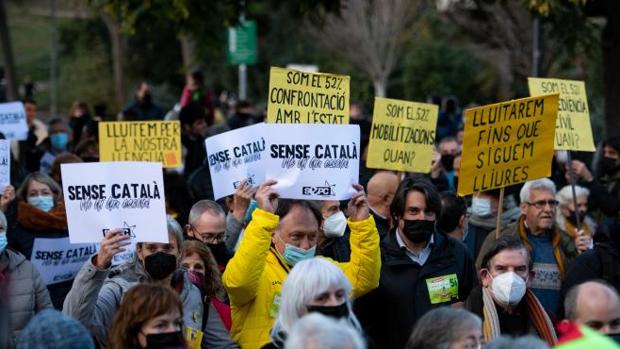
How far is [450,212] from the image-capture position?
29.2 feet

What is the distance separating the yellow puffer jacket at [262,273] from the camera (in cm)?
639

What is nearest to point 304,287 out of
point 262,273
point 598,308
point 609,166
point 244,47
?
point 262,273

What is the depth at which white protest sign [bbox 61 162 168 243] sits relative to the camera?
280 inches

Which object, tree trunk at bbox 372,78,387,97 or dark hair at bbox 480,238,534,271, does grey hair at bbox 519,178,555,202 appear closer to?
dark hair at bbox 480,238,534,271

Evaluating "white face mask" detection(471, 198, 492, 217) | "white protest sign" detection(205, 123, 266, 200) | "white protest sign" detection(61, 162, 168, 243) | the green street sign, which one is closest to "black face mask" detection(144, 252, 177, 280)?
"white protest sign" detection(61, 162, 168, 243)

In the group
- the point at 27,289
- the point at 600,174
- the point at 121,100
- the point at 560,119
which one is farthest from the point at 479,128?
the point at 121,100

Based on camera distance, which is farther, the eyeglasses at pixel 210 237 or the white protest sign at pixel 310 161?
the eyeglasses at pixel 210 237

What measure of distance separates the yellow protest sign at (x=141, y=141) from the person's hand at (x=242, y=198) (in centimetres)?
314

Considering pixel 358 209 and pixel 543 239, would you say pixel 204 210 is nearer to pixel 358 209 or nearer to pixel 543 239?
pixel 358 209

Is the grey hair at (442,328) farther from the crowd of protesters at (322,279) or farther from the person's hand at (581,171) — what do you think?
the person's hand at (581,171)

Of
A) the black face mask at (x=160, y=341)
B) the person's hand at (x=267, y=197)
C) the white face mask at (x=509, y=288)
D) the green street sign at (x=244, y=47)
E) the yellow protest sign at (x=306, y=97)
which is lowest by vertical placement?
the black face mask at (x=160, y=341)

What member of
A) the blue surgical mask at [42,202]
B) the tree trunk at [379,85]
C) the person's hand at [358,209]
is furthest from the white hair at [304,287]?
the tree trunk at [379,85]

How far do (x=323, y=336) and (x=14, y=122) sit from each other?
9.88 metres

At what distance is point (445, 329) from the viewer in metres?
5.37
